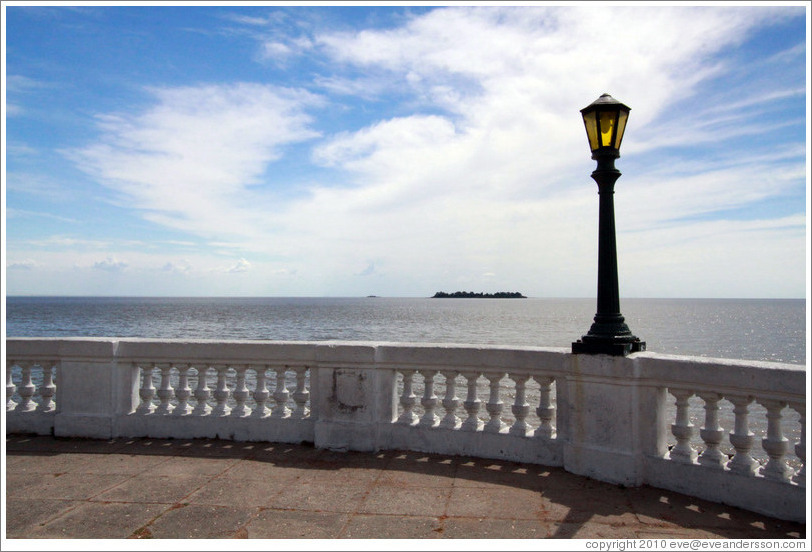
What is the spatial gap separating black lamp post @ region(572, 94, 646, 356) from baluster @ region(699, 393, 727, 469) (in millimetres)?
851

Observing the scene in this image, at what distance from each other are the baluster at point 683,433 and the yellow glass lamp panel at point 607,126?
2.57m

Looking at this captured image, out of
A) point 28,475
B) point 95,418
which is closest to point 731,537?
point 28,475

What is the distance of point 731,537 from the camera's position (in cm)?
448

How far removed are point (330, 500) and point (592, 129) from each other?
4.47 metres

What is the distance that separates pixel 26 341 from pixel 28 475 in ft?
7.85

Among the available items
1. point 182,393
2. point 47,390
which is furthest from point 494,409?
point 47,390

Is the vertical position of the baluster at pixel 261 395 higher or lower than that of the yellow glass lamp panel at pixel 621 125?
lower

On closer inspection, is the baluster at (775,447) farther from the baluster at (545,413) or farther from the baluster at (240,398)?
the baluster at (240,398)

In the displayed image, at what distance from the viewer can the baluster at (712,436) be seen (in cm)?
523

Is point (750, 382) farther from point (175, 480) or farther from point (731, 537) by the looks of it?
point (175, 480)

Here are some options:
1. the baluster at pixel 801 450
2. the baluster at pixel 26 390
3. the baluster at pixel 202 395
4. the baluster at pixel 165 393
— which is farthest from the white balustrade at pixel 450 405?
the baluster at pixel 26 390

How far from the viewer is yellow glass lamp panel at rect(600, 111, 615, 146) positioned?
6.05 metres

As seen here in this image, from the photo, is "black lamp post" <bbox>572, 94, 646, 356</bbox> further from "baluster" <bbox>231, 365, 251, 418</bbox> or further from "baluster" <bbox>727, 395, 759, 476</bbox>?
"baluster" <bbox>231, 365, 251, 418</bbox>

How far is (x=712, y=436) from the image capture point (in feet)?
17.5
